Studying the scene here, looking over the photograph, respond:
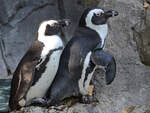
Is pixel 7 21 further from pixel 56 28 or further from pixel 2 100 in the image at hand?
pixel 56 28

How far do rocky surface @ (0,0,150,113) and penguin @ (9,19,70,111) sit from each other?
103 mm

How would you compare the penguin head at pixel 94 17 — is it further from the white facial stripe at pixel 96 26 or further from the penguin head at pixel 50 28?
the penguin head at pixel 50 28

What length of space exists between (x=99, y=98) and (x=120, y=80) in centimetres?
29

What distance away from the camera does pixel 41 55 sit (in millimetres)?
2354

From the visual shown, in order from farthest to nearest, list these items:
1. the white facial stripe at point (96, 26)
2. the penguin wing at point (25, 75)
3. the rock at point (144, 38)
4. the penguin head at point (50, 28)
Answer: the rock at point (144, 38) < the white facial stripe at point (96, 26) < the penguin head at point (50, 28) < the penguin wing at point (25, 75)

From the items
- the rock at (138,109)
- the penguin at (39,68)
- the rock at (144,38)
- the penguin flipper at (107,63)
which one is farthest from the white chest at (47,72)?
the rock at (144,38)

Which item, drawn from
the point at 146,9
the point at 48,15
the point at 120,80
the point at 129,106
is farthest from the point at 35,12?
the point at 129,106

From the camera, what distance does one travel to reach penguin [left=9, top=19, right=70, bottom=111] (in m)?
2.36

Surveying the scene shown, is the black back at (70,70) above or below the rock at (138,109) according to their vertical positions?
above

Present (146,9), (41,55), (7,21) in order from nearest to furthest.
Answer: (41,55)
(146,9)
(7,21)

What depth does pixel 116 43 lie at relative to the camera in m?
3.17

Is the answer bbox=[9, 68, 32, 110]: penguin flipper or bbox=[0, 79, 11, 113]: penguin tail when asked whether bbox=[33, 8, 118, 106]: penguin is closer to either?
bbox=[9, 68, 32, 110]: penguin flipper

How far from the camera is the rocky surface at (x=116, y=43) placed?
2.68 metres

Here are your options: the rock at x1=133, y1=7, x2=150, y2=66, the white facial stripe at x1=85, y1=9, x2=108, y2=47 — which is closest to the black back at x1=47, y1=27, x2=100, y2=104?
the white facial stripe at x1=85, y1=9, x2=108, y2=47
